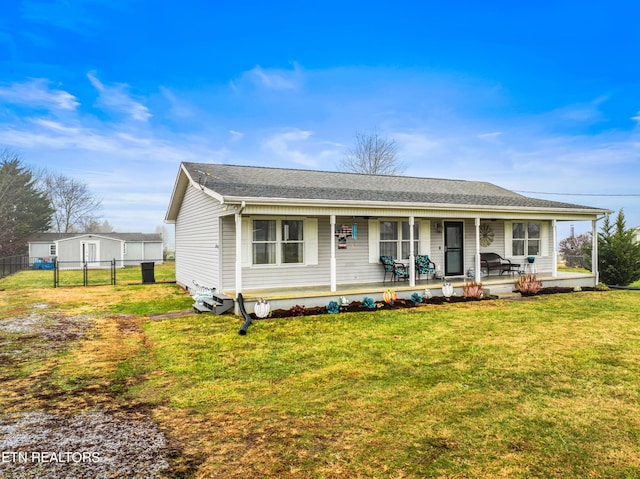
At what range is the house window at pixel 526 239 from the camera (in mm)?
14062

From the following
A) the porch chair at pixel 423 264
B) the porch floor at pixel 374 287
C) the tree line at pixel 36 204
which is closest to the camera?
the porch floor at pixel 374 287

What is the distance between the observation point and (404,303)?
32.9 ft

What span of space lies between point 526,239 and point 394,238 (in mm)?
5843

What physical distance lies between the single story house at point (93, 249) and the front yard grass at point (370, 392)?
24134 millimetres

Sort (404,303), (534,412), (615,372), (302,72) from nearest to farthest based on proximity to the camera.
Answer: (534,412), (615,372), (404,303), (302,72)

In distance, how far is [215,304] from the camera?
30.2 feet

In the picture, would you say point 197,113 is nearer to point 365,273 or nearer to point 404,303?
point 365,273

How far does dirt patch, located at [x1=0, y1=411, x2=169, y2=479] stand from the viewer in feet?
9.25

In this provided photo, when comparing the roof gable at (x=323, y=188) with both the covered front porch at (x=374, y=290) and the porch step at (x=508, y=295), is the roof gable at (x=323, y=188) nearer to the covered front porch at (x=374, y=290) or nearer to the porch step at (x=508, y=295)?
the covered front porch at (x=374, y=290)

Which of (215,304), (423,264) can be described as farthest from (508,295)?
(215,304)

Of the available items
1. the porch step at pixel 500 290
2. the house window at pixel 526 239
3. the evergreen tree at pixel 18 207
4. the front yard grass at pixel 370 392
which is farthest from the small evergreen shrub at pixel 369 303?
the evergreen tree at pixel 18 207

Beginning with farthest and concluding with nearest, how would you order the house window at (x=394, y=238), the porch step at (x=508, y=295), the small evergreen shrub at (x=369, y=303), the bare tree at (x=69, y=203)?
the bare tree at (x=69, y=203) < the house window at (x=394, y=238) < the porch step at (x=508, y=295) < the small evergreen shrub at (x=369, y=303)

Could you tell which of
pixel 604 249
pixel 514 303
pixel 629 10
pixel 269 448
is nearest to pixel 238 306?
pixel 269 448

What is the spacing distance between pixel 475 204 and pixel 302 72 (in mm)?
12853
